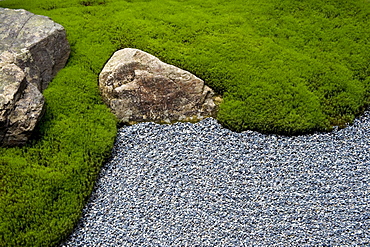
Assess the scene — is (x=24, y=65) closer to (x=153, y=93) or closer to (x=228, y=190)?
(x=153, y=93)

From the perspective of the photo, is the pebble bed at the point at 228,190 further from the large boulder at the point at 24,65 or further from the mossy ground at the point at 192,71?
the large boulder at the point at 24,65

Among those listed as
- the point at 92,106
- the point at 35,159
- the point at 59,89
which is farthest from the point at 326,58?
the point at 35,159

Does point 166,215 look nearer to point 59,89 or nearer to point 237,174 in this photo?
point 237,174

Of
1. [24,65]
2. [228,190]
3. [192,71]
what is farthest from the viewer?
[192,71]

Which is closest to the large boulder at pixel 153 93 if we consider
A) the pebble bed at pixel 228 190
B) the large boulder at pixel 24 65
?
the pebble bed at pixel 228 190

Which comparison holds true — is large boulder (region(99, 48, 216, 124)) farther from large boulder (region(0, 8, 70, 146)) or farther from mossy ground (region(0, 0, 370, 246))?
large boulder (region(0, 8, 70, 146))

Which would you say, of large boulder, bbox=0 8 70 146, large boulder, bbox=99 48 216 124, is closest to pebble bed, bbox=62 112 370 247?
large boulder, bbox=99 48 216 124

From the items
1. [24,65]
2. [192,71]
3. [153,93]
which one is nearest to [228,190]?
[153,93]
